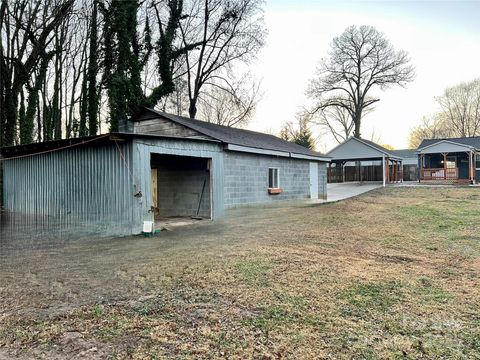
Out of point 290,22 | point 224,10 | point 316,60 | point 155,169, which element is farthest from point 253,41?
point 155,169

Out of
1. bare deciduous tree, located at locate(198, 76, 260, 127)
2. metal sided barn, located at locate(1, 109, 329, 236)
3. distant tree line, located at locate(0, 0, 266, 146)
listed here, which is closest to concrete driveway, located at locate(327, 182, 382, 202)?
metal sided barn, located at locate(1, 109, 329, 236)

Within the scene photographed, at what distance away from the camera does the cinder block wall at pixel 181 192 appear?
Answer: 12023mm

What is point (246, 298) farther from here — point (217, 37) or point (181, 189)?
point (217, 37)

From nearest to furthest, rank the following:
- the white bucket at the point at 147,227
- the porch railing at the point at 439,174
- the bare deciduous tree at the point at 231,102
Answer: the white bucket at the point at 147,227 < the porch railing at the point at 439,174 < the bare deciduous tree at the point at 231,102

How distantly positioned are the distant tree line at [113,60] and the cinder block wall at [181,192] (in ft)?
23.6

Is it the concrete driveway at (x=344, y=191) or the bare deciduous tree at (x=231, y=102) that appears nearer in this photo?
the concrete driveway at (x=344, y=191)

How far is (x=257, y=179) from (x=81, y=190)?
6218 mm

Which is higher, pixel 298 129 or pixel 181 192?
pixel 298 129

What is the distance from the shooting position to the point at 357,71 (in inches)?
1362

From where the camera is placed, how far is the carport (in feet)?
90.6

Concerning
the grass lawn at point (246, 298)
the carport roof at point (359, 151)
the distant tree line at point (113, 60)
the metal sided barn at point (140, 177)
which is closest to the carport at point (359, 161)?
the carport roof at point (359, 151)

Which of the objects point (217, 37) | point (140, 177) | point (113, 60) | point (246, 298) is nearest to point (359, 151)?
point (217, 37)

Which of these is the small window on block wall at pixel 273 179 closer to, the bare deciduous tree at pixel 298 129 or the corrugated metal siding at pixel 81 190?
the corrugated metal siding at pixel 81 190

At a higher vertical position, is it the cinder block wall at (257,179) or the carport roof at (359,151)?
the carport roof at (359,151)
